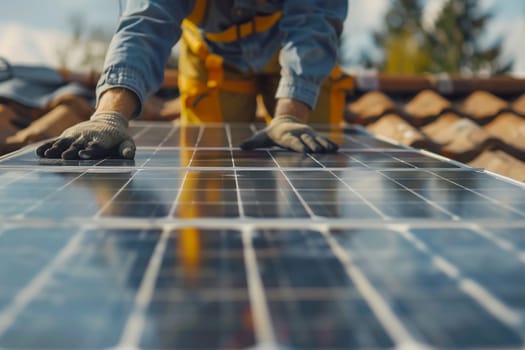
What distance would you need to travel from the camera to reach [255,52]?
374 cm

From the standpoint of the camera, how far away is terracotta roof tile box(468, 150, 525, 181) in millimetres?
2670

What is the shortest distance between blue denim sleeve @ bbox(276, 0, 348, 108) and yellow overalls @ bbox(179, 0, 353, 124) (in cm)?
89

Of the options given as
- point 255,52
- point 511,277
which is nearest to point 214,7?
point 255,52

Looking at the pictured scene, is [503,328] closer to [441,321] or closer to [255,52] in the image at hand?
[441,321]

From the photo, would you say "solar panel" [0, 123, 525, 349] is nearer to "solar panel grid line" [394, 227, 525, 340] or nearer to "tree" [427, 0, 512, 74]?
"solar panel grid line" [394, 227, 525, 340]

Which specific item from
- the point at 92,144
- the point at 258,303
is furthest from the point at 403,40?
the point at 258,303

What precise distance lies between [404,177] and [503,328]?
1.14 meters

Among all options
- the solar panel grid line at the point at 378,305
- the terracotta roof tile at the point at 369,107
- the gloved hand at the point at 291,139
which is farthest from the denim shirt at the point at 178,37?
the solar panel grid line at the point at 378,305

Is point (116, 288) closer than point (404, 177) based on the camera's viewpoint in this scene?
Yes

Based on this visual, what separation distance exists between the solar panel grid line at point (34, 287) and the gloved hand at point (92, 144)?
1.06 metres

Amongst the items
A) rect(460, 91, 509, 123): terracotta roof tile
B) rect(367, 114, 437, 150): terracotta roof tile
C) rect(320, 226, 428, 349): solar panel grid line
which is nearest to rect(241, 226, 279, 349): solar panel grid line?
rect(320, 226, 428, 349): solar panel grid line

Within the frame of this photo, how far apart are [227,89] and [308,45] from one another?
52.9 inches

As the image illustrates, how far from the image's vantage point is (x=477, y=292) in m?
0.97

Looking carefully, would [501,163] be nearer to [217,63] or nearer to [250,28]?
[250,28]
